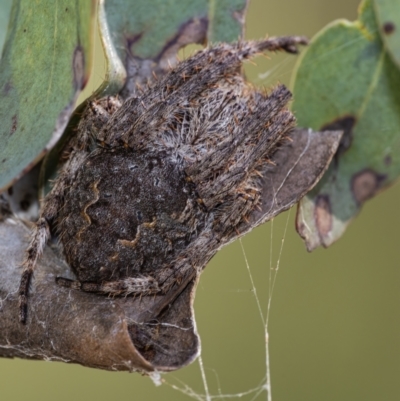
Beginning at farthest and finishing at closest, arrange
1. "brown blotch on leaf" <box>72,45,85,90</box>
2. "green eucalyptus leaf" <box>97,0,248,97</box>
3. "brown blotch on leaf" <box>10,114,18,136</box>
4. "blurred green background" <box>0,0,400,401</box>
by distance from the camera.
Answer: "blurred green background" <box>0,0,400,401</box> → "green eucalyptus leaf" <box>97,0,248,97</box> → "brown blotch on leaf" <box>10,114,18,136</box> → "brown blotch on leaf" <box>72,45,85,90</box>

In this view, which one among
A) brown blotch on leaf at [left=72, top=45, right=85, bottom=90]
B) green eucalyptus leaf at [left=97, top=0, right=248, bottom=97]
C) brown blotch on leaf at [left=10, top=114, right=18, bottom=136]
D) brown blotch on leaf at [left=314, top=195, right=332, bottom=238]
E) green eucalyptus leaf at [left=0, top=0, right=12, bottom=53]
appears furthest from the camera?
brown blotch on leaf at [left=314, top=195, right=332, bottom=238]

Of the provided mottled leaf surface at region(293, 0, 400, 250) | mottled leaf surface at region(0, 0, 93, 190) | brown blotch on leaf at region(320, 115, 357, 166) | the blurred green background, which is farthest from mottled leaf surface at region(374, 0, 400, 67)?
the blurred green background

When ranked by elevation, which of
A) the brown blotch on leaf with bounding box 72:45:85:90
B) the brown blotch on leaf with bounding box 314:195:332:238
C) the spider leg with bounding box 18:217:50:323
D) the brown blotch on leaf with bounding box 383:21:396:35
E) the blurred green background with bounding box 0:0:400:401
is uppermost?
the brown blotch on leaf with bounding box 72:45:85:90

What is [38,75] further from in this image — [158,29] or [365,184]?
[365,184]

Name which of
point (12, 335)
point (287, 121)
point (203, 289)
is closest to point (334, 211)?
point (287, 121)

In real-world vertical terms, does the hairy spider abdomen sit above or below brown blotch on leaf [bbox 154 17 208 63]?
below

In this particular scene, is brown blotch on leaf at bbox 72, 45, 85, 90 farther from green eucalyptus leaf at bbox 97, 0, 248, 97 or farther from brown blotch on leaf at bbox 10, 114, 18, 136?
green eucalyptus leaf at bbox 97, 0, 248, 97

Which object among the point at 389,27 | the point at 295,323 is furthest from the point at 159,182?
the point at 295,323

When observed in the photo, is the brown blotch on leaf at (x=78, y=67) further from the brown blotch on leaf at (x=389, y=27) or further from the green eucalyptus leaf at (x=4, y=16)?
the brown blotch on leaf at (x=389, y=27)
